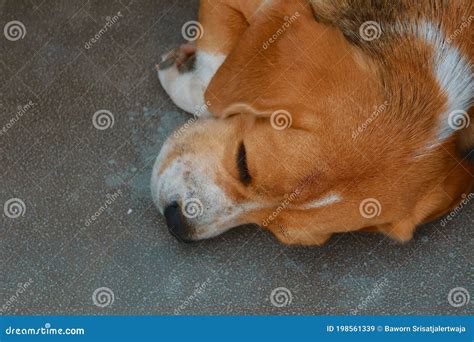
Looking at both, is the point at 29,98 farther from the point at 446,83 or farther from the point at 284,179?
the point at 446,83

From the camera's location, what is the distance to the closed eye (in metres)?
2.62

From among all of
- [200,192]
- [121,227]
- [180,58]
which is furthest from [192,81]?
[121,227]

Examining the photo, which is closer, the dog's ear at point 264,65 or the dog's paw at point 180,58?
the dog's ear at point 264,65

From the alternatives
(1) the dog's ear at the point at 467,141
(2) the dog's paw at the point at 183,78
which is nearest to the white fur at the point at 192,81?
(2) the dog's paw at the point at 183,78

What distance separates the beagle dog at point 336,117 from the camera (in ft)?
8.12

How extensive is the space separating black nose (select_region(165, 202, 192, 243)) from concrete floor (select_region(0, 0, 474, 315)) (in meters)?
0.36

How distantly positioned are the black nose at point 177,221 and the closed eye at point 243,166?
15.4 inches

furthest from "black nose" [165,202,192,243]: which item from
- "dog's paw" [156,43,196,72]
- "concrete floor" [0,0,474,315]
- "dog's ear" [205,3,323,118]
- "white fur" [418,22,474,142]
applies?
"white fur" [418,22,474,142]

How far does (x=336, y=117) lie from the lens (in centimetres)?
245

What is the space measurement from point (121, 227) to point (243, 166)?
99cm

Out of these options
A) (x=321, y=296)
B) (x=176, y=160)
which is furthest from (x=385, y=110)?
(x=321, y=296)

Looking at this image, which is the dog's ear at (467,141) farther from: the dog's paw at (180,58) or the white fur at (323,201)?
the dog's paw at (180,58)

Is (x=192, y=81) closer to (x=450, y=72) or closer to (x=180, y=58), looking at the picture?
(x=180, y=58)

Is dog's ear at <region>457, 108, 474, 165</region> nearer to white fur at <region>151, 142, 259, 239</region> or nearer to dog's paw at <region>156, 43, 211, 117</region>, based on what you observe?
white fur at <region>151, 142, 259, 239</region>
